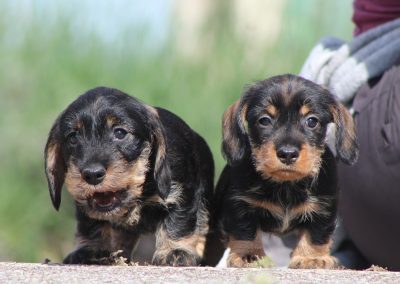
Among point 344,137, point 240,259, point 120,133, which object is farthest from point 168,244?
point 344,137

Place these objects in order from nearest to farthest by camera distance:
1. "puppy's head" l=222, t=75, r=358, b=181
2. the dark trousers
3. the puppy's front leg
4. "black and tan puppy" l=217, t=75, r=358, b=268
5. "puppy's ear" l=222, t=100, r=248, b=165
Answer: "puppy's head" l=222, t=75, r=358, b=181 < "black and tan puppy" l=217, t=75, r=358, b=268 < "puppy's ear" l=222, t=100, r=248, b=165 < the puppy's front leg < the dark trousers

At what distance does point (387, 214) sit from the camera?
23.5 ft

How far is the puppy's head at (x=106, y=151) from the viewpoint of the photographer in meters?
5.73

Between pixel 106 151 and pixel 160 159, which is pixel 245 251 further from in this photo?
pixel 106 151

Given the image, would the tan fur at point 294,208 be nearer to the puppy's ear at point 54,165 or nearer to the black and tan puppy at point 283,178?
the black and tan puppy at point 283,178

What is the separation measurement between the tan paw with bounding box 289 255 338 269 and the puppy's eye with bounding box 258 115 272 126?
845 mm

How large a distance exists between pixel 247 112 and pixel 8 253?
15.8 feet

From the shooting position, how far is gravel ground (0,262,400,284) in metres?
4.91

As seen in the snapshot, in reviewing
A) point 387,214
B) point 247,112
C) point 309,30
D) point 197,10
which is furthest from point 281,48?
point 247,112

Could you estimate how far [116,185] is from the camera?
5.74m

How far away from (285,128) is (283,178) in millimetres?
301

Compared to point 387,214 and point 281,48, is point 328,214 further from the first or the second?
point 281,48

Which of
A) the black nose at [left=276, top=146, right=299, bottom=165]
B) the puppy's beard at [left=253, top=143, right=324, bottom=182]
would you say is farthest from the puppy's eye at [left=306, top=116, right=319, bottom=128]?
the black nose at [left=276, top=146, right=299, bottom=165]

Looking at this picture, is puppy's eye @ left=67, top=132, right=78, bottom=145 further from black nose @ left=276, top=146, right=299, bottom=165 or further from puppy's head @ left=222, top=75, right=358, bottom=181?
black nose @ left=276, top=146, right=299, bottom=165
